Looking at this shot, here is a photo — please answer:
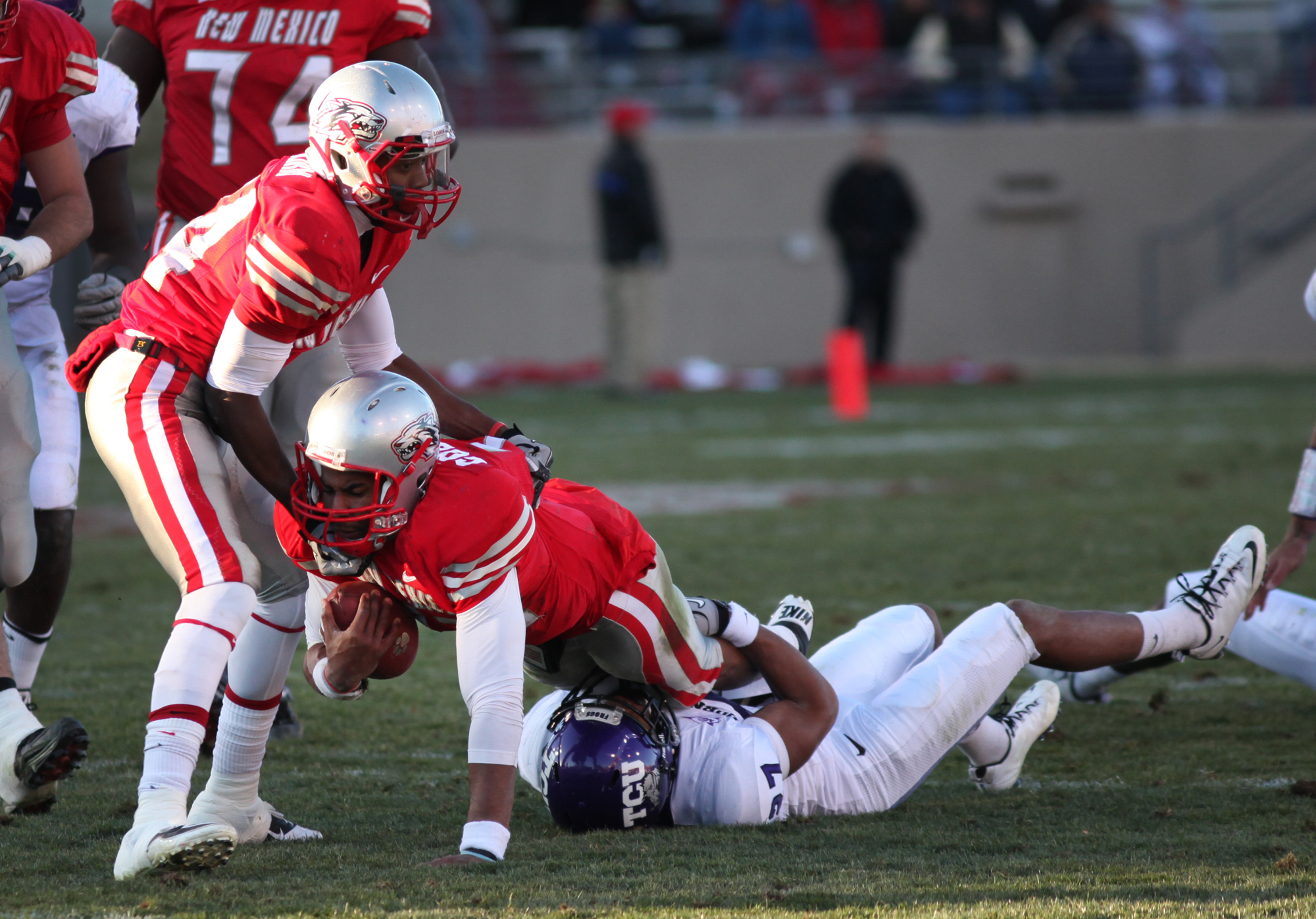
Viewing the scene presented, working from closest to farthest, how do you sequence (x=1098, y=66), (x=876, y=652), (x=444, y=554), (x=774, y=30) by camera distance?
(x=444, y=554), (x=876, y=652), (x=1098, y=66), (x=774, y=30)

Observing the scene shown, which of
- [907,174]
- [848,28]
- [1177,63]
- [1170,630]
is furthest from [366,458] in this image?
[1177,63]

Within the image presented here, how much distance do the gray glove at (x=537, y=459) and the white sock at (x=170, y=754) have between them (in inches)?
29.8

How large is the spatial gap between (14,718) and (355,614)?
78 cm

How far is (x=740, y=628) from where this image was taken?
329cm

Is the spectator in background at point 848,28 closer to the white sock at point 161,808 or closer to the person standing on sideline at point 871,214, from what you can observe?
the person standing on sideline at point 871,214

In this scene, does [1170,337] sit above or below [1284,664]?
below

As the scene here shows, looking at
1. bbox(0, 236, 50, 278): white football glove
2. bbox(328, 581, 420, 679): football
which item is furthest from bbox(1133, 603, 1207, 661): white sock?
bbox(0, 236, 50, 278): white football glove

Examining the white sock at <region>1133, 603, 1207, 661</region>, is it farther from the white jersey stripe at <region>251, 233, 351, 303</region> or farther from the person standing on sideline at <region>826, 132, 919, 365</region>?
the person standing on sideline at <region>826, 132, 919, 365</region>

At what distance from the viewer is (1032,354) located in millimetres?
15953

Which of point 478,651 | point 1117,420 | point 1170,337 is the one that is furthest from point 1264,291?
point 478,651

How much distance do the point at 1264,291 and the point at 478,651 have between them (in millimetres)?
13815

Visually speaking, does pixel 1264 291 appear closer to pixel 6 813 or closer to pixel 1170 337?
pixel 1170 337

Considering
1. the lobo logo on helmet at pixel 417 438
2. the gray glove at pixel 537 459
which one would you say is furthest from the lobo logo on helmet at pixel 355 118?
the gray glove at pixel 537 459

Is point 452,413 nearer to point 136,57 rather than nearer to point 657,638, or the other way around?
point 657,638
